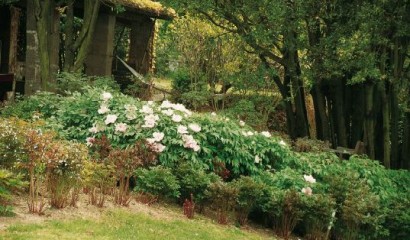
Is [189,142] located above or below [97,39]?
below

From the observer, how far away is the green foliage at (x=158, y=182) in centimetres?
720

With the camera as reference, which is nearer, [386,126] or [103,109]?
[103,109]

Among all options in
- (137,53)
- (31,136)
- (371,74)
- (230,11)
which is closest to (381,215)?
(371,74)

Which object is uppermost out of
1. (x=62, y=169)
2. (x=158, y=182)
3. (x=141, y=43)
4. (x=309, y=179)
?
(x=141, y=43)

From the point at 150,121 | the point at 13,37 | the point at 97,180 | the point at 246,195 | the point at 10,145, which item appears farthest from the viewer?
the point at 13,37

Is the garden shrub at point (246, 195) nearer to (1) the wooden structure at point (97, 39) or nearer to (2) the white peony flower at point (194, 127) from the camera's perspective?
(2) the white peony flower at point (194, 127)

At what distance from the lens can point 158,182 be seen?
23.7ft

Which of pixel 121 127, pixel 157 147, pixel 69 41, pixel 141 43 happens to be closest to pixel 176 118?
pixel 157 147

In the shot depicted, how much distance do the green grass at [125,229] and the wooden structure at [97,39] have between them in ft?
20.1

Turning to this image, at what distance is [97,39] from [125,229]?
33.7ft

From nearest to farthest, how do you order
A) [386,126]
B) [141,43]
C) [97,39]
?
[386,126], [97,39], [141,43]

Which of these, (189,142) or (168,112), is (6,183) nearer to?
(189,142)

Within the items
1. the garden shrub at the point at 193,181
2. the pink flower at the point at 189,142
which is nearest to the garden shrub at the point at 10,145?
the garden shrub at the point at 193,181

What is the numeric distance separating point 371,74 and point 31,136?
5.93m
